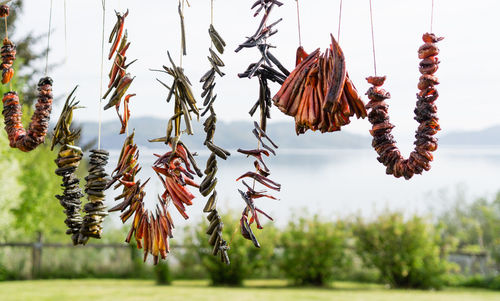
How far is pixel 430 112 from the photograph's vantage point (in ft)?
4.48

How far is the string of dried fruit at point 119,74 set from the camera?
5.06 feet

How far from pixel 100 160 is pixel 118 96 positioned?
0.62ft

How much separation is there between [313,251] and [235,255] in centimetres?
155

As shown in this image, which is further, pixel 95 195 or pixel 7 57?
pixel 7 57

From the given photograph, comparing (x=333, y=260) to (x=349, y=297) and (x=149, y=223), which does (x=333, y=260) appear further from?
(x=149, y=223)

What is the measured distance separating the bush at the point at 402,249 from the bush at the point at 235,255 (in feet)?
5.99

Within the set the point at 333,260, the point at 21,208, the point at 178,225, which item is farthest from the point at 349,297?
the point at 21,208

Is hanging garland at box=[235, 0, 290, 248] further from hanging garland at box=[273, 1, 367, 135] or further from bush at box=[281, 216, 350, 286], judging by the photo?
bush at box=[281, 216, 350, 286]

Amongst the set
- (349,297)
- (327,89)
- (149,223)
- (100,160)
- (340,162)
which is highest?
(340,162)

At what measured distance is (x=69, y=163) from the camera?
1.62m

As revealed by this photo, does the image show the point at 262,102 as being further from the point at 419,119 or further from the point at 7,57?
the point at 7,57

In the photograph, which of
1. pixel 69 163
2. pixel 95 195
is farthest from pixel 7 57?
pixel 95 195

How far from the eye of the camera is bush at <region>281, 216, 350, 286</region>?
10.9 m

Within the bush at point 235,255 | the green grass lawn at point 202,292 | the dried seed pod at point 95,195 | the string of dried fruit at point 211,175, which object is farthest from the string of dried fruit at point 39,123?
the bush at point 235,255
